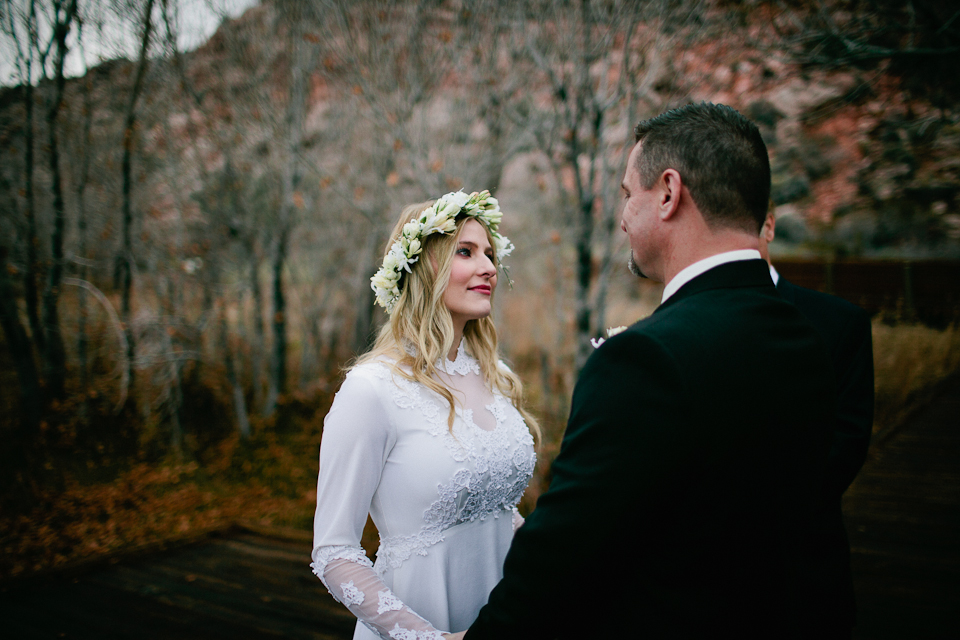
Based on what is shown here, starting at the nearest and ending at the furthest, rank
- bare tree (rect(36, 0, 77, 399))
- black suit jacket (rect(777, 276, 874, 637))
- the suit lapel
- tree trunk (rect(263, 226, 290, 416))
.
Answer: the suit lapel
black suit jacket (rect(777, 276, 874, 637))
bare tree (rect(36, 0, 77, 399))
tree trunk (rect(263, 226, 290, 416))

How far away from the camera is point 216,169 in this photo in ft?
21.9

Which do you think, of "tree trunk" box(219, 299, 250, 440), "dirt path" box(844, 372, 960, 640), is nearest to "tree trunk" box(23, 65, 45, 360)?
"tree trunk" box(219, 299, 250, 440)

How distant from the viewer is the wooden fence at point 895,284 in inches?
329

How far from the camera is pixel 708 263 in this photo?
3.72 ft

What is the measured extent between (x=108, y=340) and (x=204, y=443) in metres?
1.60

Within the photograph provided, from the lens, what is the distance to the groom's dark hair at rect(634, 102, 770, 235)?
1127 millimetres

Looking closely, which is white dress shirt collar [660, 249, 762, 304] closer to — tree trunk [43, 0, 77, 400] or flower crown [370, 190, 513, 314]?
flower crown [370, 190, 513, 314]

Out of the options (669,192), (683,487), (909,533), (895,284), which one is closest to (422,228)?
(669,192)

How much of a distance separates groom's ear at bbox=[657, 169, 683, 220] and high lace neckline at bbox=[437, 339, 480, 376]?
115 cm

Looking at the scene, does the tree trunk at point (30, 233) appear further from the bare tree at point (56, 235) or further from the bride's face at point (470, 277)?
the bride's face at point (470, 277)

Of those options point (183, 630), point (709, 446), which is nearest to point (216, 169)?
point (183, 630)

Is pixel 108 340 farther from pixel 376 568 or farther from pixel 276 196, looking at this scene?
pixel 376 568

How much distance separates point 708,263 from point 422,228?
1.18 meters

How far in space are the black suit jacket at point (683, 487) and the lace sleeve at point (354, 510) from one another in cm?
64
